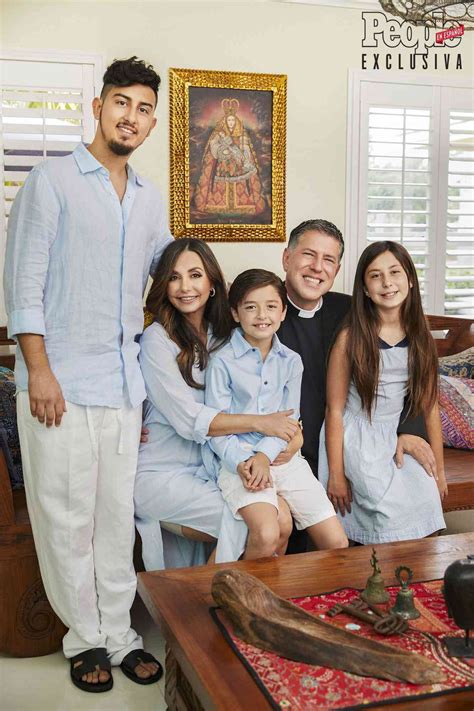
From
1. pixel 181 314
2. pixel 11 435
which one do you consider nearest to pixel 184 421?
pixel 181 314

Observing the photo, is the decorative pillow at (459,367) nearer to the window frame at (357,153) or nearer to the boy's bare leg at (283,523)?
the window frame at (357,153)

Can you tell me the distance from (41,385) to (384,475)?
1119 millimetres

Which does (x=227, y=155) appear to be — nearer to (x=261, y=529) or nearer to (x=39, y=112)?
(x=39, y=112)

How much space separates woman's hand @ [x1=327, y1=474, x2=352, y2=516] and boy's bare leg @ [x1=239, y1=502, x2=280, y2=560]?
41 centimetres

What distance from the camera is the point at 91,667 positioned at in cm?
225

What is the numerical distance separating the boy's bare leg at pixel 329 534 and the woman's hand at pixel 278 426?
266 millimetres

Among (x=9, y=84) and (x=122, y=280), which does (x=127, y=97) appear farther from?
(x=9, y=84)

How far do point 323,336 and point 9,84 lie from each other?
2060mm

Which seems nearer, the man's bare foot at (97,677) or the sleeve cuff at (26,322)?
the sleeve cuff at (26,322)

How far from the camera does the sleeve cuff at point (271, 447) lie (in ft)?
7.81

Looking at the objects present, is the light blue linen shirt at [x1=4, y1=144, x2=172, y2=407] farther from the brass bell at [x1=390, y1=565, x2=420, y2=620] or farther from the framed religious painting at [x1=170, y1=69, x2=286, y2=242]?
the framed religious painting at [x1=170, y1=69, x2=286, y2=242]

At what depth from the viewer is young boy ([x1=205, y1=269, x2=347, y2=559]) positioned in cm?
234

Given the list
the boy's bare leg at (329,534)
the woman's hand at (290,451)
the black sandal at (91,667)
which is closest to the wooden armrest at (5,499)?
the black sandal at (91,667)

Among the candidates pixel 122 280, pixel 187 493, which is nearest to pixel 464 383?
pixel 187 493
